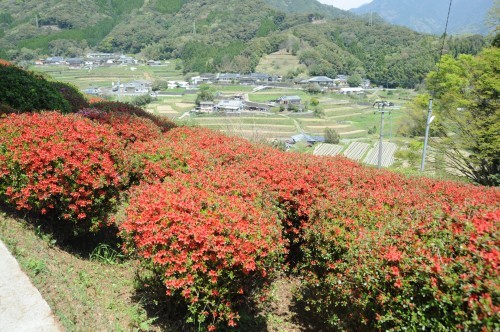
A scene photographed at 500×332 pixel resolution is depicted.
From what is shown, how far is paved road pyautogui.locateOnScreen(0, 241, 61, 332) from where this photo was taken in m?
3.39

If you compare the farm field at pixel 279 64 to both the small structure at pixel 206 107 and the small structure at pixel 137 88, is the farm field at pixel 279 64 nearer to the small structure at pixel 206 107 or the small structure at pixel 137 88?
the small structure at pixel 137 88

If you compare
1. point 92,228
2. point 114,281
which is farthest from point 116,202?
point 114,281

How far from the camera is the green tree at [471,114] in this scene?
15656mm

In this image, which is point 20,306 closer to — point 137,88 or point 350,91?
point 137,88

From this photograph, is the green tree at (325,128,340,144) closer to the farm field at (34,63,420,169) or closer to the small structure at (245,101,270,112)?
the farm field at (34,63,420,169)

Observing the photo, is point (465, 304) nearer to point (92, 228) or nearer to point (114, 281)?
point (114, 281)

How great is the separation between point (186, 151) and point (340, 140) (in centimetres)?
3702

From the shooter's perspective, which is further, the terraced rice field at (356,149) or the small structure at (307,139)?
the small structure at (307,139)

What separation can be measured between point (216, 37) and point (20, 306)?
118 meters

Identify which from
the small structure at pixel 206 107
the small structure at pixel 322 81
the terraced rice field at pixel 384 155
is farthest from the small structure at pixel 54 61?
the terraced rice field at pixel 384 155

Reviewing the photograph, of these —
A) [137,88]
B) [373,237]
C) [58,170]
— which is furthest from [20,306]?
[137,88]

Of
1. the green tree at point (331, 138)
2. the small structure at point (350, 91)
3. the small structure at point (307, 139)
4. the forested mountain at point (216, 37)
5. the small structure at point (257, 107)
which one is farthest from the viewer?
the forested mountain at point (216, 37)

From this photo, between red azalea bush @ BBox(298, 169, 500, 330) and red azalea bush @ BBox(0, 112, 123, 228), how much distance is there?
3.26m

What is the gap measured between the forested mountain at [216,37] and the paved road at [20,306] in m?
83.8
